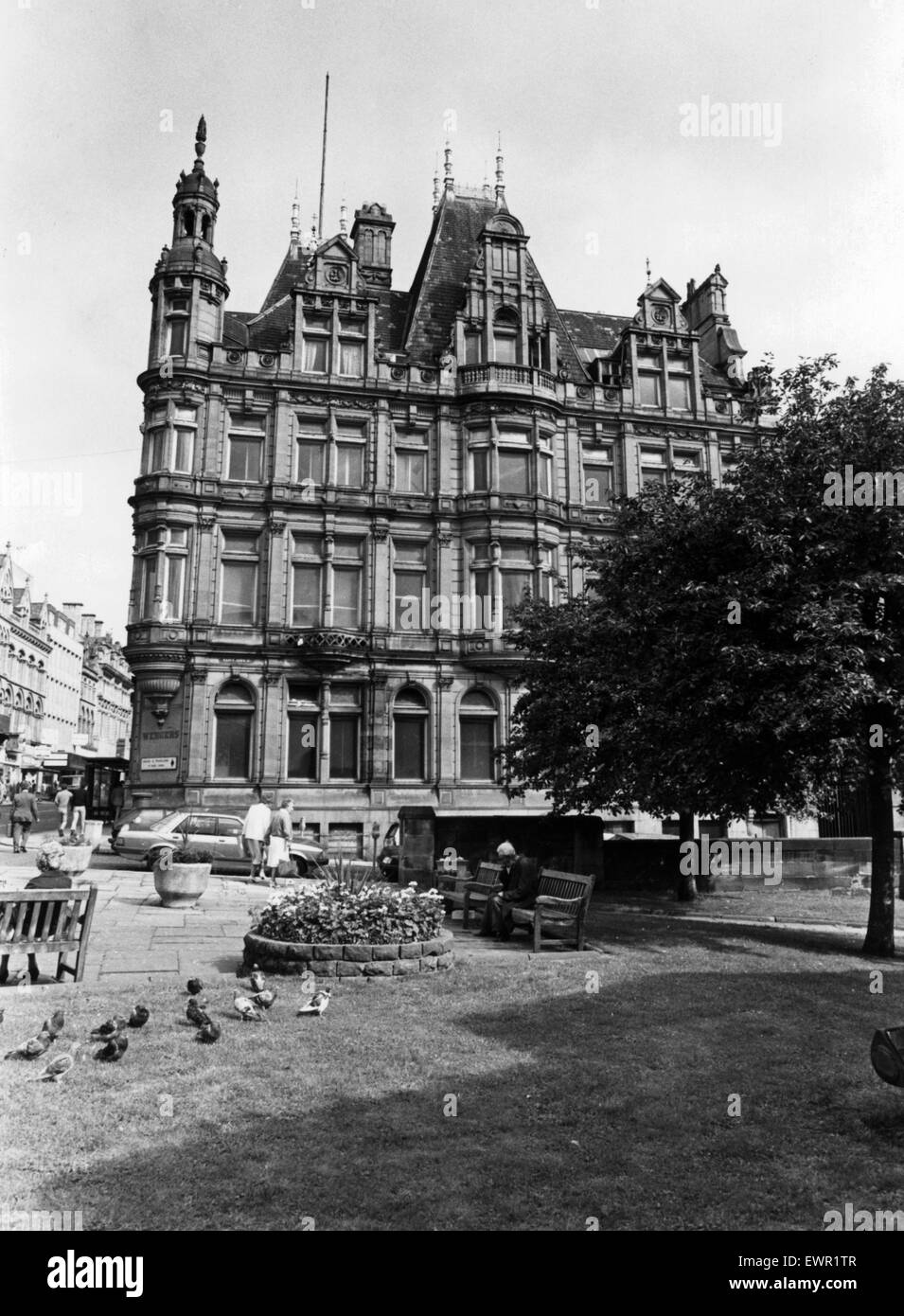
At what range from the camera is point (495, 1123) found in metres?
6.28

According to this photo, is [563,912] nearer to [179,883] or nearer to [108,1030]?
[108,1030]

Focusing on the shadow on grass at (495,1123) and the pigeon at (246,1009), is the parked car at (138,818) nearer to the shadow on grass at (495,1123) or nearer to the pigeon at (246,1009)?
the shadow on grass at (495,1123)

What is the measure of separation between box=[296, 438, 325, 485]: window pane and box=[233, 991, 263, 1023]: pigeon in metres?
28.8

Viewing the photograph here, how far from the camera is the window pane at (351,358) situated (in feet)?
120

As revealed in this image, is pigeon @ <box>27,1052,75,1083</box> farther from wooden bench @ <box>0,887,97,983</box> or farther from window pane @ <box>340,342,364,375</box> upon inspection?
window pane @ <box>340,342,364,375</box>

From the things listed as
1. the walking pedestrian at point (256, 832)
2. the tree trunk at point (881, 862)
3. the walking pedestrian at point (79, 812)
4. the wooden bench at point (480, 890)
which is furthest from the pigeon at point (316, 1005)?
the walking pedestrian at point (79, 812)

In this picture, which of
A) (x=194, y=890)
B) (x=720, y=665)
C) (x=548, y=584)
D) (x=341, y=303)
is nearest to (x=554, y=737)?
Result: (x=720, y=665)

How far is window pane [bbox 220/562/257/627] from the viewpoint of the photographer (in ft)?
114

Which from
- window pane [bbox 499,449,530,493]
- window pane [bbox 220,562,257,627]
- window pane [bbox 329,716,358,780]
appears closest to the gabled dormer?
window pane [bbox 499,449,530,493]

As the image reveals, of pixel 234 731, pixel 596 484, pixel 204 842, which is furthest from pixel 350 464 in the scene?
pixel 204 842

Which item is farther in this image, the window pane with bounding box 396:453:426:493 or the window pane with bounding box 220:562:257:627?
the window pane with bounding box 396:453:426:493

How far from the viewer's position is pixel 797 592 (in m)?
13.9

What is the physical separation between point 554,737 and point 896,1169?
1470 cm

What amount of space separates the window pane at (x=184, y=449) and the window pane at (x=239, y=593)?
3.84 m
